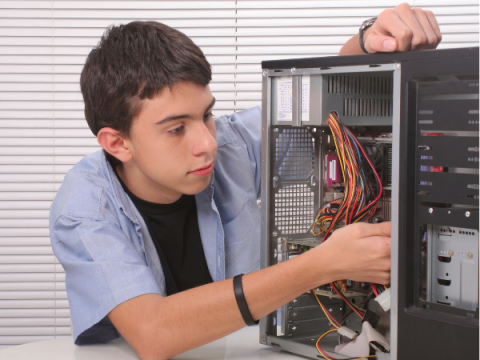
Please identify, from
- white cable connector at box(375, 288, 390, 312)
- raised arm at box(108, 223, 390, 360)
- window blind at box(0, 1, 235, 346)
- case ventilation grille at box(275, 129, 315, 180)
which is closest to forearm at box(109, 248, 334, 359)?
raised arm at box(108, 223, 390, 360)

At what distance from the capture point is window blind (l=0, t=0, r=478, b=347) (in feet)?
7.23

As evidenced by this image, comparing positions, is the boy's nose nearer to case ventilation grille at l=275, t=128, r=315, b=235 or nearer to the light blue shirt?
case ventilation grille at l=275, t=128, r=315, b=235

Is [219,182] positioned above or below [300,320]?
above

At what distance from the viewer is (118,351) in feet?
3.41

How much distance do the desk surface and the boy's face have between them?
347 millimetres

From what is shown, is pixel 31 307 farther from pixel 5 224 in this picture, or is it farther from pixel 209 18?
pixel 209 18

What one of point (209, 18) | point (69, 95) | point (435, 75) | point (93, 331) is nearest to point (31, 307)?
point (69, 95)

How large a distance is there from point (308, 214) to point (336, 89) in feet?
0.96

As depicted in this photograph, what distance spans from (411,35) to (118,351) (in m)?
0.85

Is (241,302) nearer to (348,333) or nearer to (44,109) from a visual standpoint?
(348,333)

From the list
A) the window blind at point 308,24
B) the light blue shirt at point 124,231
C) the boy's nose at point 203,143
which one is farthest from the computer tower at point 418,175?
the window blind at point 308,24

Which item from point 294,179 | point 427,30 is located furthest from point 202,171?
point 427,30

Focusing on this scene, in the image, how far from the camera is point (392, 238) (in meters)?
0.83

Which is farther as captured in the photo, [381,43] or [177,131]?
[177,131]
